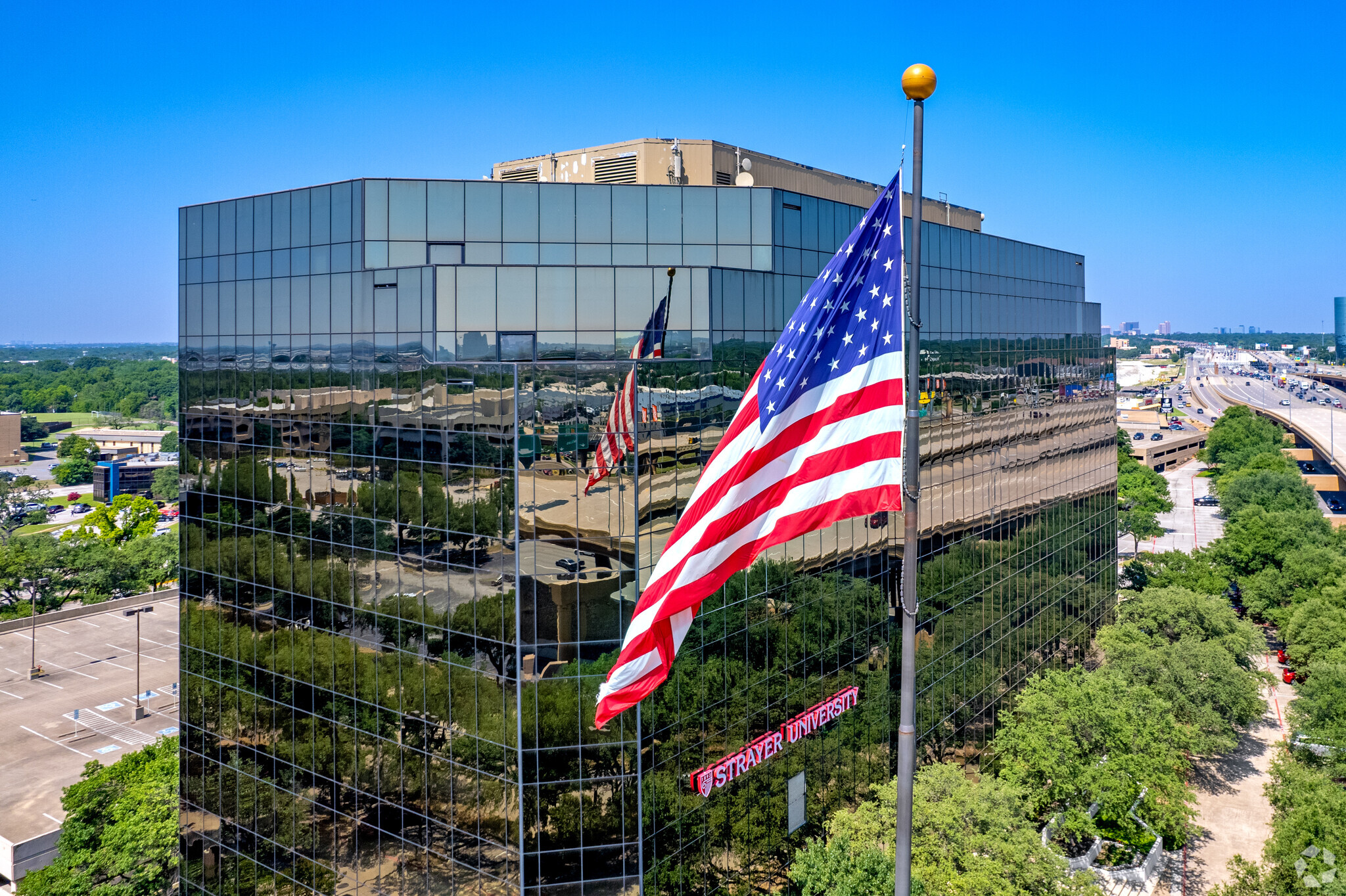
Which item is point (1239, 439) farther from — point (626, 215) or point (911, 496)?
point (911, 496)

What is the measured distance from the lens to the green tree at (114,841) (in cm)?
3900

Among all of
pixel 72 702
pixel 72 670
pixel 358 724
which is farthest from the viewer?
pixel 72 670

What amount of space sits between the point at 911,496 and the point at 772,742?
21.7 m

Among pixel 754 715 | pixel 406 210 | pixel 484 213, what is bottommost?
pixel 754 715

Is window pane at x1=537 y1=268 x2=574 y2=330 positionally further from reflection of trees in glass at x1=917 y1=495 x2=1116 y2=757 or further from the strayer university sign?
reflection of trees in glass at x1=917 y1=495 x2=1116 y2=757

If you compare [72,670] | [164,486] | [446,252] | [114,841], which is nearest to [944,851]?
[446,252]

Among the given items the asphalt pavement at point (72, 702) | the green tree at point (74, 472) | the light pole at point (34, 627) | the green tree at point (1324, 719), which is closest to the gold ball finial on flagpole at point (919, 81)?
the green tree at point (1324, 719)

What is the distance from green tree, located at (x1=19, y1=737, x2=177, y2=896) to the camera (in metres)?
39.0

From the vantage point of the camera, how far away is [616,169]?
129 feet

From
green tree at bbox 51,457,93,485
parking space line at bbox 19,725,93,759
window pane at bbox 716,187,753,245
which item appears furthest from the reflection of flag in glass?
green tree at bbox 51,457,93,485

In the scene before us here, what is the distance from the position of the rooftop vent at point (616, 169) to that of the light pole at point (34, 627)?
6898 centimetres

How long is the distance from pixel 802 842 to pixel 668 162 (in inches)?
1087

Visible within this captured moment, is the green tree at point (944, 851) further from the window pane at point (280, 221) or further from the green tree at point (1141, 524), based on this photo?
the green tree at point (1141, 524)

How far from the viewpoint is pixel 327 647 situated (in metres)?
32.8
